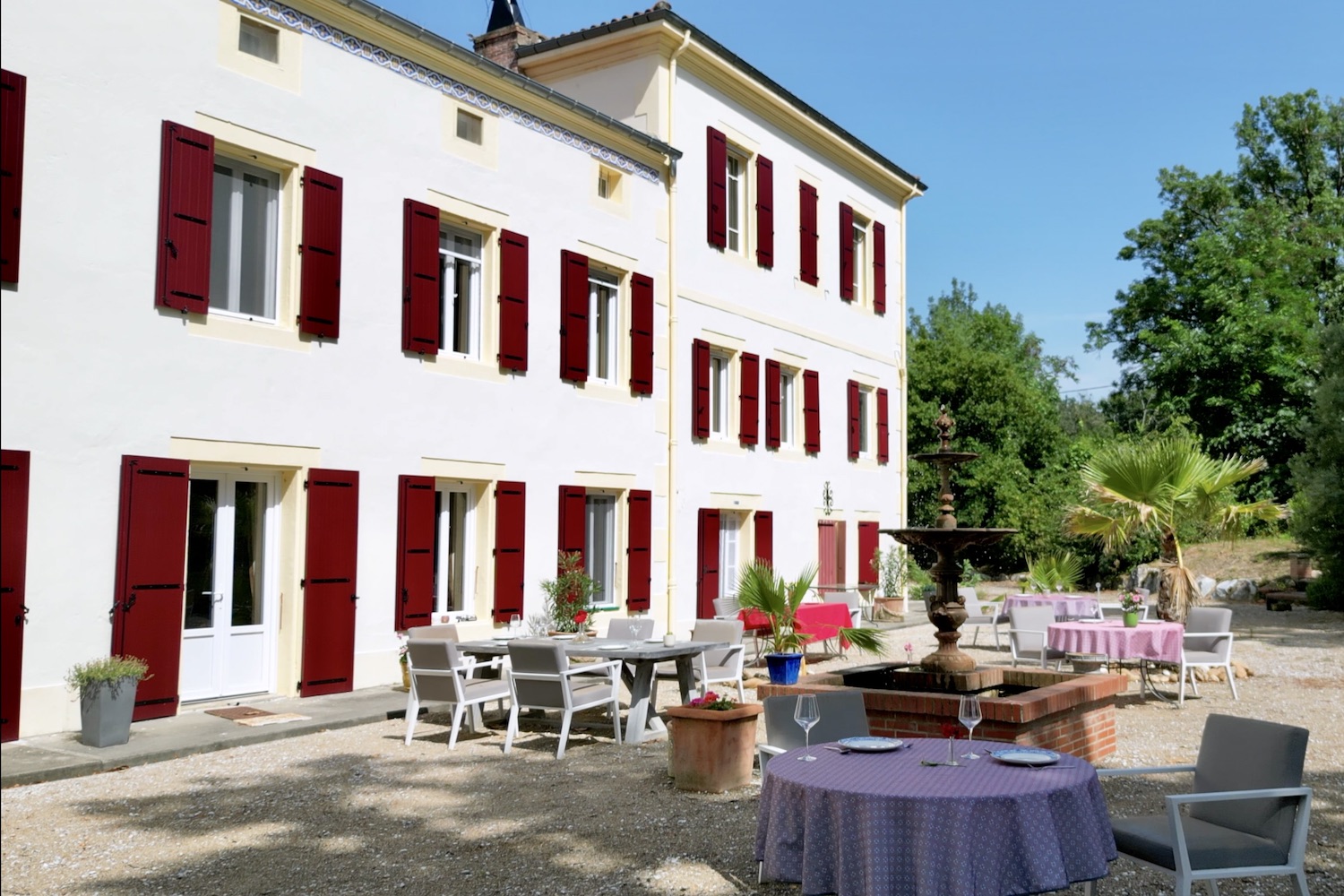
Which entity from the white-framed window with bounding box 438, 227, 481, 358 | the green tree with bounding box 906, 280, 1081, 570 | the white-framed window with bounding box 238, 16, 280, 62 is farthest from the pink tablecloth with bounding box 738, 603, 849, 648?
the green tree with bounding box 906, 280, 1081, 570

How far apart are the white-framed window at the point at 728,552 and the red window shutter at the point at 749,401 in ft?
3.74

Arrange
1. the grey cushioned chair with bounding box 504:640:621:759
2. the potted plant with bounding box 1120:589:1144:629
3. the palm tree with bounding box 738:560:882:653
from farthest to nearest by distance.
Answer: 1. the potted plant with bounding box 1120:589:1144:629
2. the palm tree with bounding box 738:560:882:653
3. the grey cushioned chair with bounding box 504:640:621:759

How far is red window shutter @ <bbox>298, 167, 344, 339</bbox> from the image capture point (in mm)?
9508

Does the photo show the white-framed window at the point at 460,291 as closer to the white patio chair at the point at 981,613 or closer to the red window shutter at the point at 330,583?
the red window shutter at the point at 330,583

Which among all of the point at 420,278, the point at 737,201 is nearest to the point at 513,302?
the point at 420,278

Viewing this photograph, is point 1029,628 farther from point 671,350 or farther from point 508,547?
point 671,350

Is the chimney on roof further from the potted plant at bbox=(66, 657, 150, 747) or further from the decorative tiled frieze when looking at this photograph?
the potted plant at bbox=(66, 657, 150, 747)

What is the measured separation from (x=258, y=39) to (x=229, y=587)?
15.0ft

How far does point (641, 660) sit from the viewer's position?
7.99 metres

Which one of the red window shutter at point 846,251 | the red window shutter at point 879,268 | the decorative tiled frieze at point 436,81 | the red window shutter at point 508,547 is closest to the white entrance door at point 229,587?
the red window shutter at point 508,547

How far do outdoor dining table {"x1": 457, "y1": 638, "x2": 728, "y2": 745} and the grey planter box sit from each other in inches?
87.3

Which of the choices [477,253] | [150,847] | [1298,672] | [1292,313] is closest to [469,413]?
[477,253]

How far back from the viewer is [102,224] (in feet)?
26.5

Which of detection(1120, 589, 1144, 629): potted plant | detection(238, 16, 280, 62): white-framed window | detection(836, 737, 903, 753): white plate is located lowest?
detection(836, 737, 903, 753): white plate
